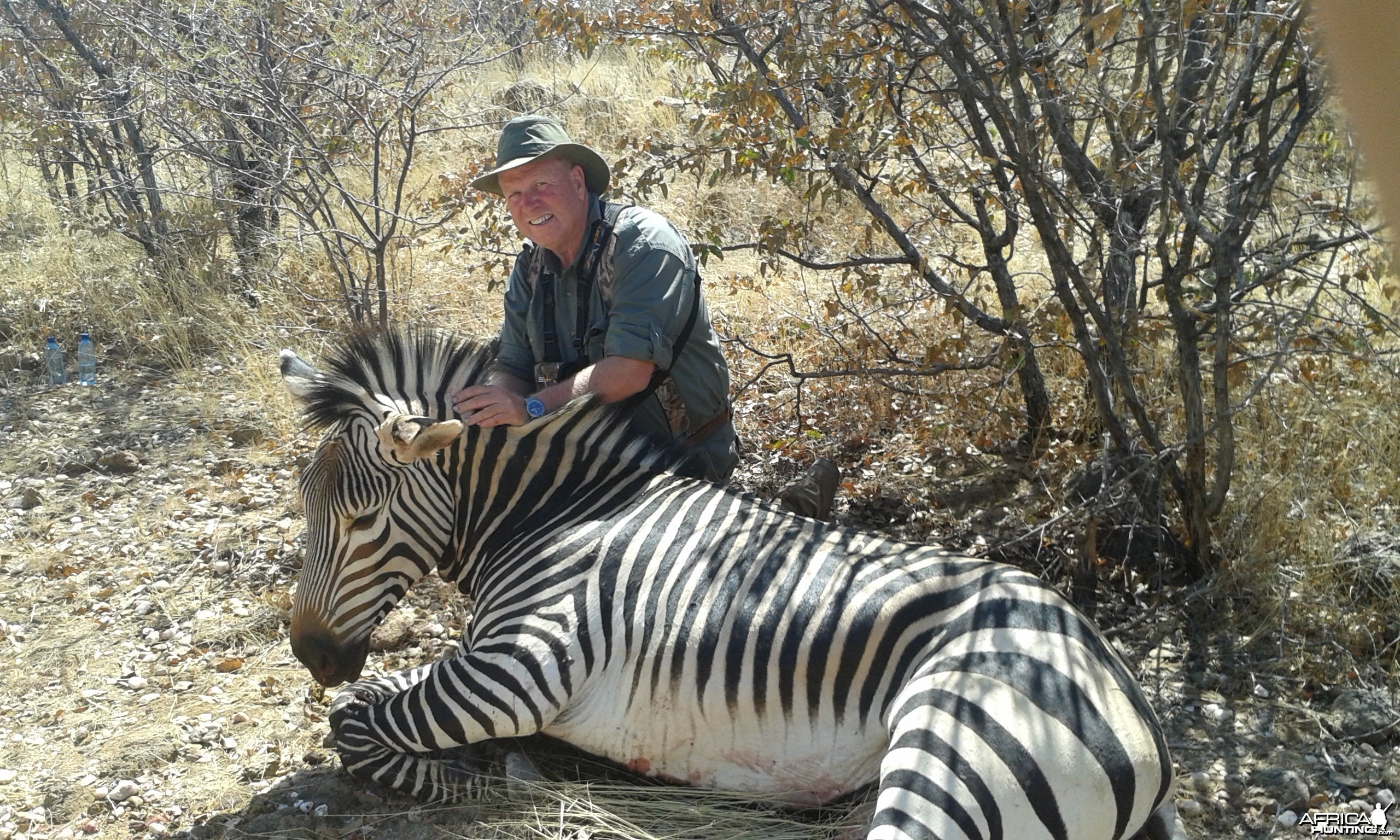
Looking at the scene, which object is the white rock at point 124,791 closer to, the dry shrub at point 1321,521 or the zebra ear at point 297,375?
the zebra ear at point 297,375

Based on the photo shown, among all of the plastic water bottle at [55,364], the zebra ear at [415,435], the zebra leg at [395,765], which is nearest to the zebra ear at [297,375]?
the zebra ear at [415,435]

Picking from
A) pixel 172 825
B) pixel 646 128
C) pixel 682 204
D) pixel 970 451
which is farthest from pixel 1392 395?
pixel 646 128

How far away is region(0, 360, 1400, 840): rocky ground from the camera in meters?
3.53

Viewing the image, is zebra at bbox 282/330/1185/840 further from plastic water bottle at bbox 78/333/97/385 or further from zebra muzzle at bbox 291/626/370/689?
plastic water bottle at bbox 78/333/97/385

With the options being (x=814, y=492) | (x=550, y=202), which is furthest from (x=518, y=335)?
(x=814, y=492)

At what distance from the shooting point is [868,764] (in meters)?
3.21

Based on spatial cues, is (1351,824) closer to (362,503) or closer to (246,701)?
(362,503)

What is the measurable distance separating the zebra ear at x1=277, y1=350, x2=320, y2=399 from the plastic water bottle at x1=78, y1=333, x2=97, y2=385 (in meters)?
4.28

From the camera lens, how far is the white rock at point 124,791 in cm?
386

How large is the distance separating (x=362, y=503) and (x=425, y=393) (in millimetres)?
458

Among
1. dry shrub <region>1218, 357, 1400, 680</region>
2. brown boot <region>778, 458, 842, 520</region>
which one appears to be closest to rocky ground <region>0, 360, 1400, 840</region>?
dry shrub <region>1218, 357, 1400, 680</region>

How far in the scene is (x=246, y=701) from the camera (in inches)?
175

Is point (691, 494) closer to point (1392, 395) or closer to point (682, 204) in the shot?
point (1392, 395)

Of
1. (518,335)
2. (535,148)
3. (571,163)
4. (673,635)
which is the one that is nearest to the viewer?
(673,635)
